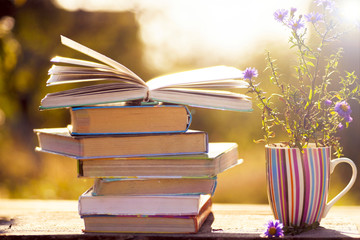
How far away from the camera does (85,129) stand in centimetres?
135

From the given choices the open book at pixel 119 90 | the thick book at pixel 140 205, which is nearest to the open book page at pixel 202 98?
the open book at pixel 119 90

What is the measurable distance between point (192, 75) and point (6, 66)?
158 inches

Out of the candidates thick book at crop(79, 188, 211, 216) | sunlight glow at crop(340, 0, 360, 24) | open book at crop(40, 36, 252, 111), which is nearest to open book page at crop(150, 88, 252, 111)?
open book at crop(40, 36, 252, 111)

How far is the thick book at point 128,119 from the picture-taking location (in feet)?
4.43

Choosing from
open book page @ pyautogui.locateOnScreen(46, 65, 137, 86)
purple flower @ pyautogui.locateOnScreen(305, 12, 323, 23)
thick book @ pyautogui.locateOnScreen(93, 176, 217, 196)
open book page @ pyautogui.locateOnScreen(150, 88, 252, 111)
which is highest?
purple flower @ pyautogui.locateOnScreen(305, 12, 323, 23)

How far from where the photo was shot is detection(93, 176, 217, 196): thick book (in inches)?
54.0

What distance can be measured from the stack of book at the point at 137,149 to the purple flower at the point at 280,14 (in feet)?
0.75

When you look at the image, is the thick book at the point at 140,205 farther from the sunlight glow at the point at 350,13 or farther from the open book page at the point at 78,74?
the sunlight glow at the point at 350,13

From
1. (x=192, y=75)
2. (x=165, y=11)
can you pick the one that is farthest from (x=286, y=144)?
(x=165, y=11)

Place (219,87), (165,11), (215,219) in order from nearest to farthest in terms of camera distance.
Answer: (219,87) < (215,219) < (165,11)

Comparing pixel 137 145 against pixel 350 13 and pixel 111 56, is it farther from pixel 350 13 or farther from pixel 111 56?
pixel 111 56

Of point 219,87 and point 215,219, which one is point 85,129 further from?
point 215,219

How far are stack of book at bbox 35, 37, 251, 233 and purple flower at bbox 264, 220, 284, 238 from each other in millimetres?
179

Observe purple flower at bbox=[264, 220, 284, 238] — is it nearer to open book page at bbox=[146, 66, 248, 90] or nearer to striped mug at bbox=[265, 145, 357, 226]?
striped mug at bbox=[265, 145, 357, 226]
